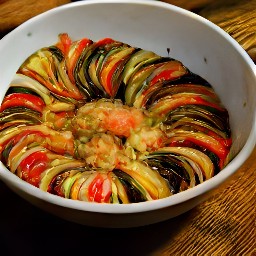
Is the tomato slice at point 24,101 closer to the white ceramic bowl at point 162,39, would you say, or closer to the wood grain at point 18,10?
the white ceramic bowl at point 162,39

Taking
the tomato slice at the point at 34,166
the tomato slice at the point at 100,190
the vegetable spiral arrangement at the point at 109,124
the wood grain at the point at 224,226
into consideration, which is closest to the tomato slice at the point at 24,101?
the vegetable spiral arrangement at the point at 109,124

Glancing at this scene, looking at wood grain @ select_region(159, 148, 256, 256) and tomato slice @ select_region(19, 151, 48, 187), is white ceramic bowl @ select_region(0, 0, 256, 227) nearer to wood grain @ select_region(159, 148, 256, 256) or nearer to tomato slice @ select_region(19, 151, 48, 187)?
wood grain @ select_region(159, 148, 256, 256)

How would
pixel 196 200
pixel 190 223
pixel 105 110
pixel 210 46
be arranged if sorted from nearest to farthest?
pixel 196 200 → pixel 190 223 → pixel 105 110 → pixel 210 46

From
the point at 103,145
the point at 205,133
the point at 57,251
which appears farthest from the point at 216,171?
the point at 57,251

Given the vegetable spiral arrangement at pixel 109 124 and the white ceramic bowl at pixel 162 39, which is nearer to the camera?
the vegetable spiral arrangement at pixel 109 124

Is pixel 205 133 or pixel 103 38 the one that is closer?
pixel 205 133

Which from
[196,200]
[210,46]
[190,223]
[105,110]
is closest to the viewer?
[196,200]

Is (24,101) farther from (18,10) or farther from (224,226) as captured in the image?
(224,226)

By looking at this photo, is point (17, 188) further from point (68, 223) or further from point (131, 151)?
point (131, 151)
